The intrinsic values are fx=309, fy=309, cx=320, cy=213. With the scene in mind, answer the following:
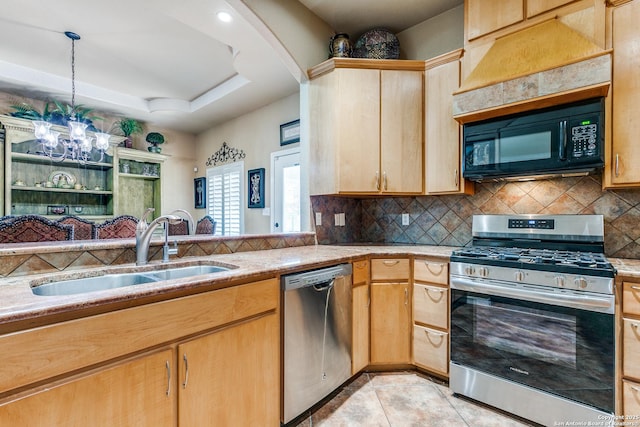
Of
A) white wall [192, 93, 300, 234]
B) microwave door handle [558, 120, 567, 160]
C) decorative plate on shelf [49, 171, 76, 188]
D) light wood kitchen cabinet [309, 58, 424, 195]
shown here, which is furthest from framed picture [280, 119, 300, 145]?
decorative plate on shelf [49, 171, 76, 188]

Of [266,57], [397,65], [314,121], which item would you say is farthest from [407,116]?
[266,57]

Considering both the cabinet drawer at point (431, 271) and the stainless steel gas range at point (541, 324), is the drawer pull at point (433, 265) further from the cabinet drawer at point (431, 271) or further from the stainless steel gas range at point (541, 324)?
the stainless steel gas range at point (541, 324)

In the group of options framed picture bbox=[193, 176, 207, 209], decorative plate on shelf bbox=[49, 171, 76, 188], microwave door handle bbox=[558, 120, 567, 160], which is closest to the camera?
microwave door handle bbox=[558, 120, 567, 160]

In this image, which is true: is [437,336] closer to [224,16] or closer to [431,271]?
[431,271]

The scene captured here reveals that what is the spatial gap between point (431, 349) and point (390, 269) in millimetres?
607

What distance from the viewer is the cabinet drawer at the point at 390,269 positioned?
2.26 meters

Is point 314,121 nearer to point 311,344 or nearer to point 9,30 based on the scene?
point 311,344

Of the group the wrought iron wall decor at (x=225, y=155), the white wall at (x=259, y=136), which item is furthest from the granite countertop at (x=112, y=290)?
the wrought iron wall decor at (x=225, y=155)

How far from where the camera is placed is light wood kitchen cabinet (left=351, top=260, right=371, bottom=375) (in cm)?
212

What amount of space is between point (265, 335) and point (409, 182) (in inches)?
64.8

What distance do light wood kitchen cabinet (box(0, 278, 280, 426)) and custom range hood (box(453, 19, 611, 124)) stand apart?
1792mm

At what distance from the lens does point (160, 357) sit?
112 centimetres

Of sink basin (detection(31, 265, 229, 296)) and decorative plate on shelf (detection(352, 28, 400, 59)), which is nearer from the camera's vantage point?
sink basin (detection(31, 265, 229, 296))

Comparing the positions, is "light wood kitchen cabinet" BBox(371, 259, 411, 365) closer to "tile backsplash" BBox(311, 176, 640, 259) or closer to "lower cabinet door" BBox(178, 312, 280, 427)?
A: "tile backsplash" BBox(311, 176, 640, 259)
